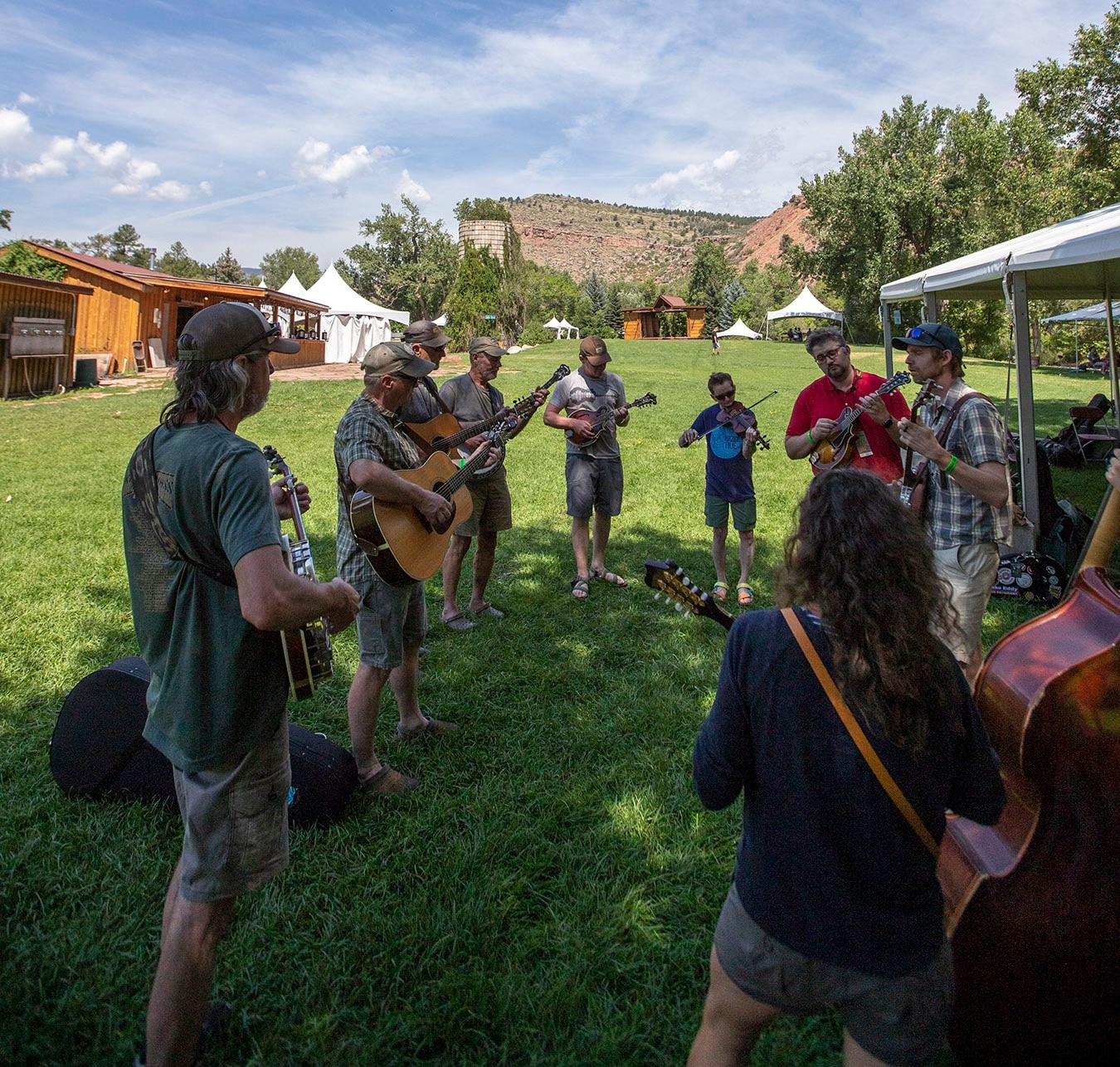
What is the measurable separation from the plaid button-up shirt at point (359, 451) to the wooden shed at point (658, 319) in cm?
6677

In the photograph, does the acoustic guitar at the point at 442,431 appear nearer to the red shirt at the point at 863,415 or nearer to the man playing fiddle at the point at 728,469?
the man playing fiddle at the point at 728,469

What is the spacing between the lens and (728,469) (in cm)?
630

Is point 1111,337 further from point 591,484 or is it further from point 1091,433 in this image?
point 591,484

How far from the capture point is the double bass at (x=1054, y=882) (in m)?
1.94

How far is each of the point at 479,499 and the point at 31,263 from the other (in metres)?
26.3

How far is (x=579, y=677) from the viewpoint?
4.99m

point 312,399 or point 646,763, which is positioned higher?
point 312,399

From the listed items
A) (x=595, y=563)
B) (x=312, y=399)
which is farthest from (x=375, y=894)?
(x=312, y=399)

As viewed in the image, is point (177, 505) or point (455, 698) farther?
point (455, 698)

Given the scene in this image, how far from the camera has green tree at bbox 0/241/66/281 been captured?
81.2ft

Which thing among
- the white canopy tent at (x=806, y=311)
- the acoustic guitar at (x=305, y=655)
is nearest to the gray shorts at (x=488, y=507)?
the acoustic guitar at (x=305, y=655)

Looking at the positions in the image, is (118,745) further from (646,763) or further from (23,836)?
(646,763)

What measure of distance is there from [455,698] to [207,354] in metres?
2.96

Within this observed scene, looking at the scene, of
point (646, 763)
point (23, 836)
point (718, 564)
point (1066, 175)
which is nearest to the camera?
point (23, 836)
